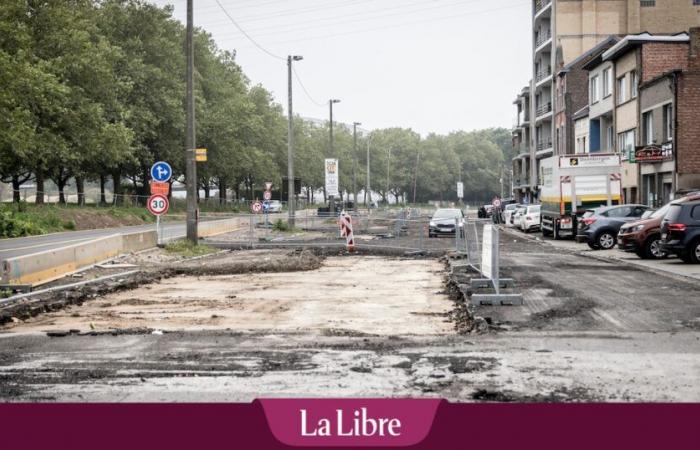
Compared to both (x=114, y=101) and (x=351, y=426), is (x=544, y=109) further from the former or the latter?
(x=351, y=426)

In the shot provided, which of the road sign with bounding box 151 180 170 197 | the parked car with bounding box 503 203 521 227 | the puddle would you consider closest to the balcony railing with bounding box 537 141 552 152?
the parked car with bounding box 503 203 521 227

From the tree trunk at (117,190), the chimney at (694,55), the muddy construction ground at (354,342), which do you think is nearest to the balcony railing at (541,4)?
the tree trunk at (117,190)

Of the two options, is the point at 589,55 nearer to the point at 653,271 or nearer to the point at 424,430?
the point at 653,271

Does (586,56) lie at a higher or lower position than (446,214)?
higher

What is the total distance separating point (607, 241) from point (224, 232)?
65.6ft

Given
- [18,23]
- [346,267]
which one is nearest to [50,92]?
[18,23]

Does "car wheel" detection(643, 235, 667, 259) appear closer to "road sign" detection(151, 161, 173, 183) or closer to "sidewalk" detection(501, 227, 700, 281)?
"sidewalk" detection(501, 227, 700, 281)

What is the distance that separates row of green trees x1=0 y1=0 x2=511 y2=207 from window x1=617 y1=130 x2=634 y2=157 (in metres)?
27.1

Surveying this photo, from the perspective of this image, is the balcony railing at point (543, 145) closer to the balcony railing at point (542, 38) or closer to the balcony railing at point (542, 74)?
the balcony railing at point (542, 74)

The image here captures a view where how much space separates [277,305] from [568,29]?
67893 millimetres

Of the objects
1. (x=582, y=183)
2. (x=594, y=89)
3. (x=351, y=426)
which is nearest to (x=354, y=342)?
(x=351, y=426)

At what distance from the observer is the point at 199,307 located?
46.0ft

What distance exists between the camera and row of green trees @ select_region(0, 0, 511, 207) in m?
42.8

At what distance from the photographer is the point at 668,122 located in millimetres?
40781
